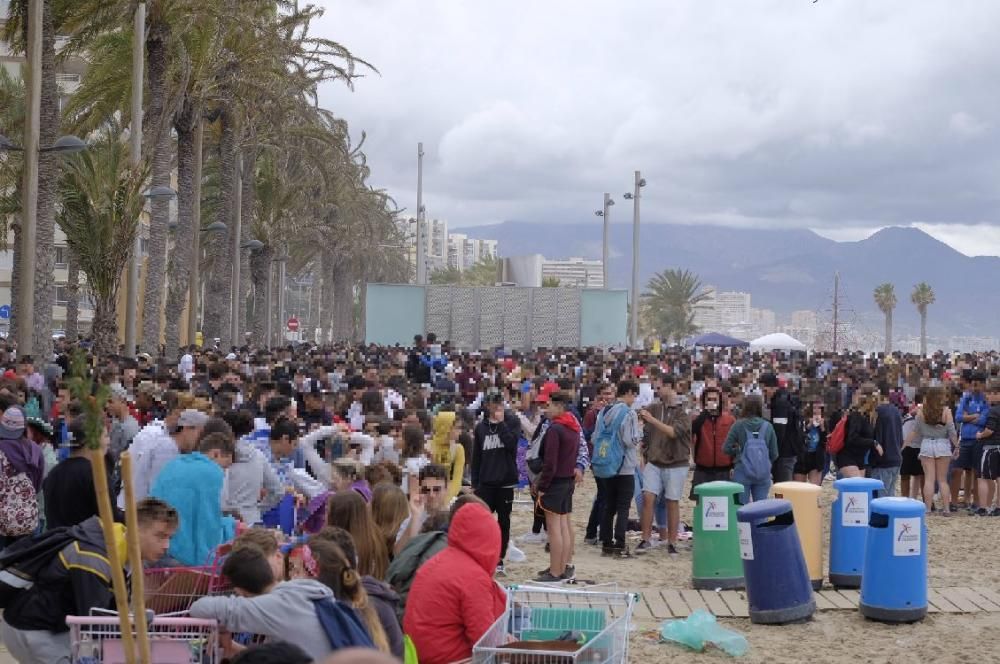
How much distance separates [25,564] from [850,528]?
810 cm

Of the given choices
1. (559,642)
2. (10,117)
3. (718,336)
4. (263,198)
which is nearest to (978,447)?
(559,642)

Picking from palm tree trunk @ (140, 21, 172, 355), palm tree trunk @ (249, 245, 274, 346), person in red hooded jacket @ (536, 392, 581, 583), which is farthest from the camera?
palm tree trunk @ (249, 245, 274, 346)

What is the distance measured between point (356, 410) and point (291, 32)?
23.4 meters

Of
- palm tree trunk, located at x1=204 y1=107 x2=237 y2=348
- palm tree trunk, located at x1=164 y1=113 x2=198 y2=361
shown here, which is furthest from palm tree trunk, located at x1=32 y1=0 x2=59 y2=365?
palm tree trunk, located at x1=204 y1=107 x2=237 y2=348

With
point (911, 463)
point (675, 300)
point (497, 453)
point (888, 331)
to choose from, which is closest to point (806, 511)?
point (497, 453)

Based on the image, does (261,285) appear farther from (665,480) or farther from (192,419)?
(192,419)

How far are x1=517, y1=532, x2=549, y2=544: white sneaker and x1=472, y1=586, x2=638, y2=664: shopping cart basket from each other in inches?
306

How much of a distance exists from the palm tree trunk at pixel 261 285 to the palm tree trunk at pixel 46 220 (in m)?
23.7

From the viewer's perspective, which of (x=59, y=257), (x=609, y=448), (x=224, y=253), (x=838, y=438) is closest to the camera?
(x=609, y=448)

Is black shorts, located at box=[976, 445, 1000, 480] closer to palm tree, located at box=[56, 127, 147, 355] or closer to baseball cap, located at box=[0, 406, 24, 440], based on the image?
baseball cap, located at box=[0, 406, 24, 440]

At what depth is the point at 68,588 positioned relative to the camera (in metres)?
6.05

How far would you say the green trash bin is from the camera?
1233 cm

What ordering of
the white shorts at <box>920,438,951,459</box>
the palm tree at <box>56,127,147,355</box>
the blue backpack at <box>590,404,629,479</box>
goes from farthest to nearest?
1. the palm tree at <box>56,127,147,355</box>
2. the white shorts at <box>920,438,951,459</box>
3. the blue backpack at <box>590,404,629,479</box>

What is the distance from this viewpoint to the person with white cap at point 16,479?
31.0 ft
